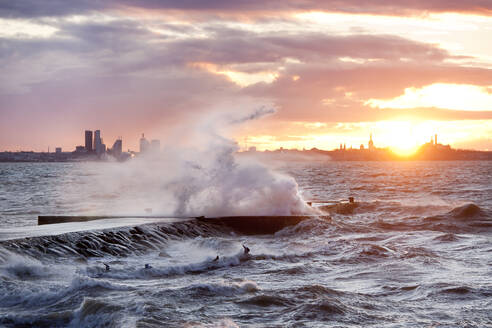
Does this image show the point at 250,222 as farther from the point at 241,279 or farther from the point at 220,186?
the point at 241,279

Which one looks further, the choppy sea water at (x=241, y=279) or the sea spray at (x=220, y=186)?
the sea spray at (x=220, y=186)

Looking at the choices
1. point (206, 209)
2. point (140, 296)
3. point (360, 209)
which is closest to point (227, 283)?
point (140, 296)

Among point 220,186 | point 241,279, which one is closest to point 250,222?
point 220,186

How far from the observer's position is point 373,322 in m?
8.14

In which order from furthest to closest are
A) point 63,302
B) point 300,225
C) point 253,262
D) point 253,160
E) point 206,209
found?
point 253,160
point 206,209
point 300,225
point 253,262
point 63,302

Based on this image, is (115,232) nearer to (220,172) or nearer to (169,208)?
(169,208)

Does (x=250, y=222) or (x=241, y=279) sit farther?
(x=250, y=222)

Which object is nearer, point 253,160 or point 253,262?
point 253,262

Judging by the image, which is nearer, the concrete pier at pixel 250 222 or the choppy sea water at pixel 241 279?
the choppy sea water at pixel 241 279

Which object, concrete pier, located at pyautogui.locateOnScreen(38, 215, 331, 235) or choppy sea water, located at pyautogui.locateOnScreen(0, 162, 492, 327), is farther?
concrete pier, located at pyautogui.locateOnScreen(38, 215, 331, 235)

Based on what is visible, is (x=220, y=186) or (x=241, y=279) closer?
(x=241, y=279)

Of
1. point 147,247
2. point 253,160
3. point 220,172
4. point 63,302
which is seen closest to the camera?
point 63,302

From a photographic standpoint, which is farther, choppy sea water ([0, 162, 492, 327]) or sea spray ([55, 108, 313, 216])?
sea spray ([55, 108, 313, 216])

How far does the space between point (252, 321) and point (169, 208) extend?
15.0 metres
